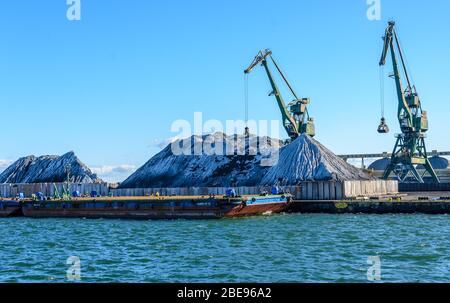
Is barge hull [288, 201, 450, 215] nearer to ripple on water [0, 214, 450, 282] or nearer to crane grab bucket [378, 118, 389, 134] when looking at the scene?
ripple on water [0, 214, 450, 282]

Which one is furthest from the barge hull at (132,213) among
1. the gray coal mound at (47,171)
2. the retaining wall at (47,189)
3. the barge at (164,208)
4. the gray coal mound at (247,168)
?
the gray coal mound at (47,171)

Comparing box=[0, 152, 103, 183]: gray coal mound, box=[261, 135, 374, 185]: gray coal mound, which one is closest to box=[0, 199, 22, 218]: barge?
box=[261, 135, 374, 185]: gray coal mound

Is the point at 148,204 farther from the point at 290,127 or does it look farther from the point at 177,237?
the point at 290,127

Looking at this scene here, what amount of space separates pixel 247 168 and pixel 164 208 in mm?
37029

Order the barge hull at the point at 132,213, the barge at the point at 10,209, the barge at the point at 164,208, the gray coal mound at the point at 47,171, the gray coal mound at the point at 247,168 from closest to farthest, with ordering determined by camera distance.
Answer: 1. the barge at the point at 164,208
2. the barge hull at the point at 132,213
3. the barge at the point at 10,209
4. the gray coal mound at the point at 247,168
5. the gray coal mound at the point at 47,171

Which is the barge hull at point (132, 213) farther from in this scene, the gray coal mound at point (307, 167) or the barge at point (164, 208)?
the gray coal mound at point (307, 167)

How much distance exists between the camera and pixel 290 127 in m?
117

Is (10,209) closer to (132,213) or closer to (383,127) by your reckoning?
(132,213)

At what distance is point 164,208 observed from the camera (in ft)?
229

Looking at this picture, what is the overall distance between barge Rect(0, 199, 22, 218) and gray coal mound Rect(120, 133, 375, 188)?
30252 millimetres

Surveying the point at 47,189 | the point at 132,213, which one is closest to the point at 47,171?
the point at 47,189

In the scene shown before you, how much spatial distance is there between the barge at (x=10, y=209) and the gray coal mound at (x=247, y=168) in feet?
99.3

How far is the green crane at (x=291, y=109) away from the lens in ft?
384
